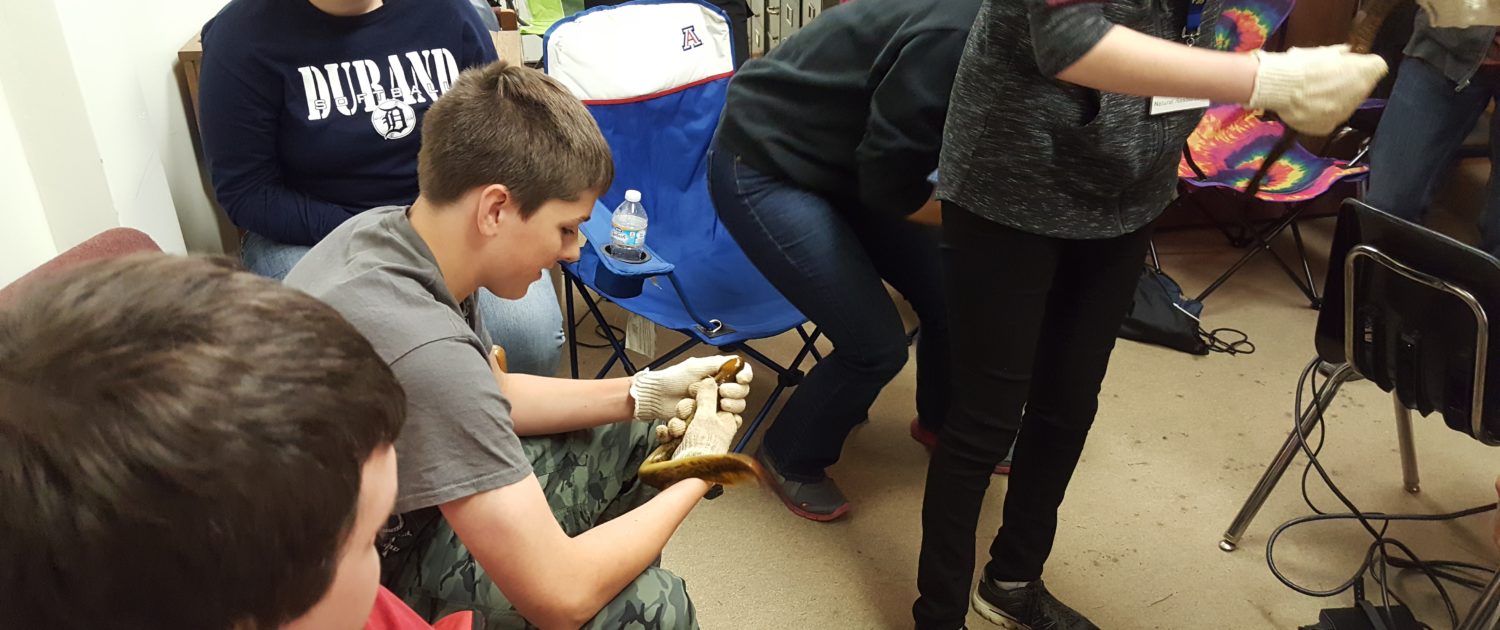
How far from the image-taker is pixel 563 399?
124cm

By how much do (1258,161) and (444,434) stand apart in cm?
252

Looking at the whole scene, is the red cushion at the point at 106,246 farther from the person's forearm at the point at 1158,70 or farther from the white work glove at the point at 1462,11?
the white work glove at the point at 1462,11

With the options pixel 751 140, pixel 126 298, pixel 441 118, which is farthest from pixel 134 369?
pixel 751 140

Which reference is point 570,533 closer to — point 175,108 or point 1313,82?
point 1313,82

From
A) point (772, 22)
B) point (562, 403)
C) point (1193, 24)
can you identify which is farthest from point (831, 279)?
point (772, 22)

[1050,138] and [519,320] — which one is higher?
[1050,138]

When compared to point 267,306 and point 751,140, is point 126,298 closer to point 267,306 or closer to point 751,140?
point 267,306

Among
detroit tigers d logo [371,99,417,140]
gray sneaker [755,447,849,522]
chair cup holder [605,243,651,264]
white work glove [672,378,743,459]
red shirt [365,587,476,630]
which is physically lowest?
gray sneaker [755,447,849,522]

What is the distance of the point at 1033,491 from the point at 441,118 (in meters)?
1.00

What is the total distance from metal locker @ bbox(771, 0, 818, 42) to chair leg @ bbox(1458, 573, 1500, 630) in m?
2.37

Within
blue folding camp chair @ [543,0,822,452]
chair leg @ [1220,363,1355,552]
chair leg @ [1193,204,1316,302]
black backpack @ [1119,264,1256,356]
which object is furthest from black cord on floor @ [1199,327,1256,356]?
blue folding camp chair @ [543,0,822,452]

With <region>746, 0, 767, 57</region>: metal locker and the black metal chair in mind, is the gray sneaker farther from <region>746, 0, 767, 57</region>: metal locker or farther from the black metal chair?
<region>746, 0, 767, 57</region>: metal locker

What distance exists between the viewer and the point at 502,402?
92 cm

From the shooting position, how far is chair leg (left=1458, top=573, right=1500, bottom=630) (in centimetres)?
131
